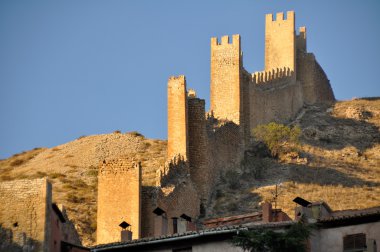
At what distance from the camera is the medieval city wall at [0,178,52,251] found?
36625 mm

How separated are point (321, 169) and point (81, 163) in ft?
41.2

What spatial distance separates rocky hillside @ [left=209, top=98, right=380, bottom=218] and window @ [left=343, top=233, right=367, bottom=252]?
19.8m

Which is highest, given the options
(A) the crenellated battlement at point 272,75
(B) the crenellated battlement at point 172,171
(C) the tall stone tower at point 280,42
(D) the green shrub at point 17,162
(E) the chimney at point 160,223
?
(C) the tall stone tower at point 280,42

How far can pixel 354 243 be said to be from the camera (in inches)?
1451

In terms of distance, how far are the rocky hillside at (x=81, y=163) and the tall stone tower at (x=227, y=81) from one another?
3866 mm

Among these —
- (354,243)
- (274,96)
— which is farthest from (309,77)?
(354,243)

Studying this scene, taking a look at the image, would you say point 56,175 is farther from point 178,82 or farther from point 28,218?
point 28,218

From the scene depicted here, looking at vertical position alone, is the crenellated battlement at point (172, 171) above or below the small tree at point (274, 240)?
above

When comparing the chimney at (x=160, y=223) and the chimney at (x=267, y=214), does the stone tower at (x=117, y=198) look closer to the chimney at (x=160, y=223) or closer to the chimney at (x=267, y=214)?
the chimney at (x=160, y=223)

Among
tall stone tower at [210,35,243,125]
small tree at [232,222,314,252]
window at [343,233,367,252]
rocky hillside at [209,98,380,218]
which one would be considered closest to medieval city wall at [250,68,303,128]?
rocky hillside at [209,98,380,218]

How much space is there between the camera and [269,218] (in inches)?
1628

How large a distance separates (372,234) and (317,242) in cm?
159

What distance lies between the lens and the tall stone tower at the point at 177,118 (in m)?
63.7

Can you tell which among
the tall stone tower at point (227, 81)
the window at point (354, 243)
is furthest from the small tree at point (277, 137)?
the window at point (354, 243)
